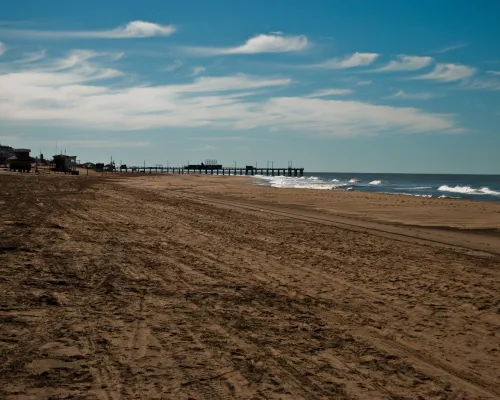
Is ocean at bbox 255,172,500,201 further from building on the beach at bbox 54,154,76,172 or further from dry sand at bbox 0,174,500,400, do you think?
dry sand at bbox 0,174,500,400

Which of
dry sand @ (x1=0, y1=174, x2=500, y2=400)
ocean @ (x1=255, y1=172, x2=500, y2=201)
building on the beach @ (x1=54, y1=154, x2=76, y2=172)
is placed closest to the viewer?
dry sand @ (x1=0, y1=174, x2=500, y2=400)

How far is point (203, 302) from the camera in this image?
595 centimetres

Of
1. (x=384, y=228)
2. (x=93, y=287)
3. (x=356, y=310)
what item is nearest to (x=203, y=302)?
(x=93, y=287)

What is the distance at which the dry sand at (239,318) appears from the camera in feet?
12.5

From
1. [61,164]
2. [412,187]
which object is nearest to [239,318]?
[412,187]

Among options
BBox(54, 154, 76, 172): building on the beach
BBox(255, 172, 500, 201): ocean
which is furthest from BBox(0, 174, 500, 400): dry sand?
BBox(54, 154, 76, 172): building on the beach

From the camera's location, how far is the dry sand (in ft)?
12.5

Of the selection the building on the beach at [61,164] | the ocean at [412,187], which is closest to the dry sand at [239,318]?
the ocean at [412,187]

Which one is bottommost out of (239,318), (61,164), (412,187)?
(239,318)

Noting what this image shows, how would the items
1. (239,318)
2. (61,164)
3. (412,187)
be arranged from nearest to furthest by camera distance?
(239,318), (412,187), (61,164)

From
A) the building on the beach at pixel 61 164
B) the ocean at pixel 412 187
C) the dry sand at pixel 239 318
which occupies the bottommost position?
the dry sand at pixel 239 318

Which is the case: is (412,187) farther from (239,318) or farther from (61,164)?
(239,318)

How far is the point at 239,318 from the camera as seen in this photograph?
541cm

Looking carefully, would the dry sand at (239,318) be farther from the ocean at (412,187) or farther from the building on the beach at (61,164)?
the building on the beach at (61,164)
